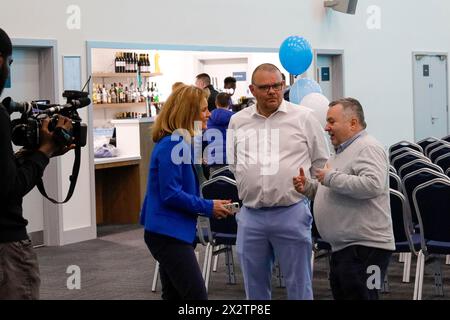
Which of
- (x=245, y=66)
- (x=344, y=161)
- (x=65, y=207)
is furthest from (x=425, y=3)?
(x=344, y=161)

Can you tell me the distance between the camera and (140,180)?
388 inches

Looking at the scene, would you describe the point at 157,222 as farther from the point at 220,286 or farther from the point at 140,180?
the point at 140,180

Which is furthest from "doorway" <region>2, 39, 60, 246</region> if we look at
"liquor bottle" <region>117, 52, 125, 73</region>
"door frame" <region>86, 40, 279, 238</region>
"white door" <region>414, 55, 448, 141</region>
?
"white door" <region>414, 55, 448, 141</region>

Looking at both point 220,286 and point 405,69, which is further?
point 405,69

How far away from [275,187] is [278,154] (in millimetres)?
175

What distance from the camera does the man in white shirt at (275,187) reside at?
164 inches

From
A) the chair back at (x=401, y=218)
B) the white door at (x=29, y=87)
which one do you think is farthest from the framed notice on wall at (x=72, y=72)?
the chair back at (x=401, y=218)

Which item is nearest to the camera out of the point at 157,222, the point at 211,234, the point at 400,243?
the point at 157,222

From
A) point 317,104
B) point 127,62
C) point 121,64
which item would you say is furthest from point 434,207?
point 127,62

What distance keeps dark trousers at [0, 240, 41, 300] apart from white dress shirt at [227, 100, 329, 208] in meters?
1.59

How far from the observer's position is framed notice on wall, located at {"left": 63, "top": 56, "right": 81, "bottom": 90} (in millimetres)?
8625

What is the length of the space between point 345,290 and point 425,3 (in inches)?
496

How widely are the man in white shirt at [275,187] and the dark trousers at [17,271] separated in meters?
1.59

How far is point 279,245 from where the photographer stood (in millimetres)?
4195
